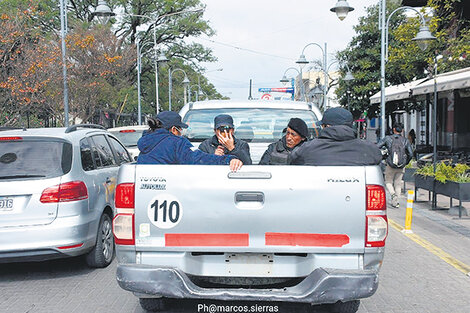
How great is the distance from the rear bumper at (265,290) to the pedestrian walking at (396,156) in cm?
875

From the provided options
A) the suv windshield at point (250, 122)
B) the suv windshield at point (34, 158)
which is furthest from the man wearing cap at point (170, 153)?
the suv windshield at point (250, 122)

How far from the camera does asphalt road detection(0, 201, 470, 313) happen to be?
533 cm

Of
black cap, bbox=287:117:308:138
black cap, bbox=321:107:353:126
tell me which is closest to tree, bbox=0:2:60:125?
black cap, bbox=287:117:308:138

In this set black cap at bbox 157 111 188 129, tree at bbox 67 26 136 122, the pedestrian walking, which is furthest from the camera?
tree at bbox 67 26 136 122

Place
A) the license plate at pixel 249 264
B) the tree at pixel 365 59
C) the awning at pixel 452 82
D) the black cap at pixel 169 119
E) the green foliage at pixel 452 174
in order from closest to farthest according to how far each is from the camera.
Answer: the license plate at pixel 249 264 → the black cap at pixel 169 119 → the green foliage at pixel 452 174 → the awning at pixel 452 82 → the tree at pixel 365 59

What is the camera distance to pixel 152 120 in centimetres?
577

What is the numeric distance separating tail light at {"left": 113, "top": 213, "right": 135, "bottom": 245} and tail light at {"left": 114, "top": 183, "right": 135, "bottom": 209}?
67 millimetres

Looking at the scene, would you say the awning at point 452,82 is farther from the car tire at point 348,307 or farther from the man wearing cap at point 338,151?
the car tire at point 348,307

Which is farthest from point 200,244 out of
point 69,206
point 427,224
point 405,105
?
point 405,105

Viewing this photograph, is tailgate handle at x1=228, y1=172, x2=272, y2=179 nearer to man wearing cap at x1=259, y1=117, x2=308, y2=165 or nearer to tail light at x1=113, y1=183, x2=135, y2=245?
tail light at x1=113, y1=183, x2=135, y2=245

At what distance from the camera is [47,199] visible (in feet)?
20.0

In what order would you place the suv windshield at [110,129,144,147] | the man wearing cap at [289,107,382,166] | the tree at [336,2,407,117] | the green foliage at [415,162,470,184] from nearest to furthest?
1. the man wearing cap at [289,107,382,166]
2. the green foliage at [415,162,470,184]
3. the suv windshield at [110,129,144,147]
4. the tree at [336,2,407,117]

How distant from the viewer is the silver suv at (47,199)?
605 centimetres

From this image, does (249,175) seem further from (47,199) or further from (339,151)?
(47,199)
